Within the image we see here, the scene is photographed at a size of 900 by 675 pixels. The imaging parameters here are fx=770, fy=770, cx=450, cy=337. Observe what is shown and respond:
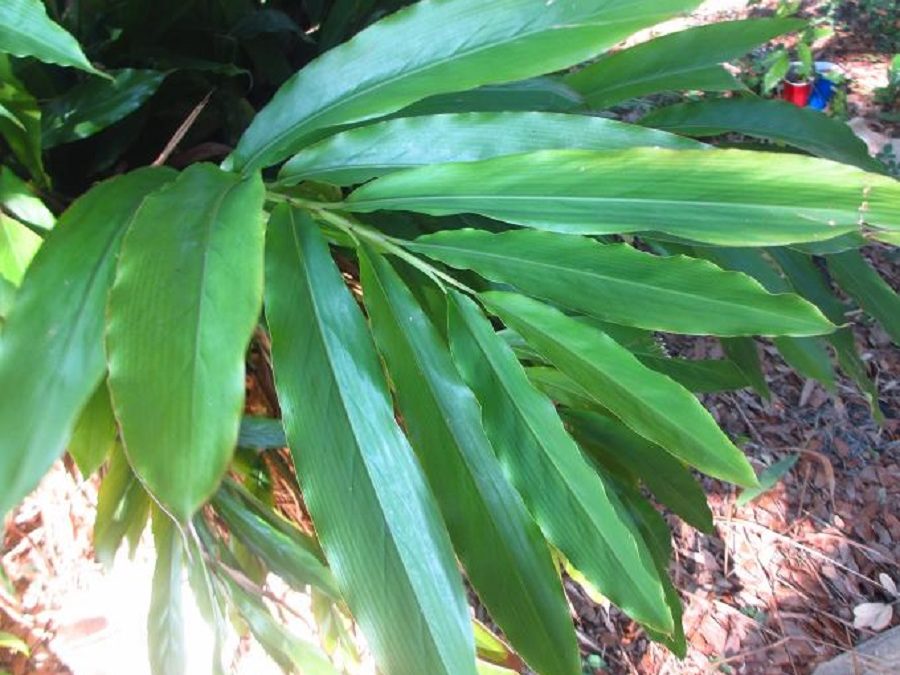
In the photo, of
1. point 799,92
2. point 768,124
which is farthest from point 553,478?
point 799,92

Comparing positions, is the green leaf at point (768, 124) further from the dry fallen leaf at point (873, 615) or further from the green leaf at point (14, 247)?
the dry fallen leaf at point (873, 615)

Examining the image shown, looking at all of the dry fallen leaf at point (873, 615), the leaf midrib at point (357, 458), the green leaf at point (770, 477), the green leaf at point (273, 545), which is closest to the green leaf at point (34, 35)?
the leaf midrib at point (357, 458)

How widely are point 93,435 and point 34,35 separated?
12.4 inches

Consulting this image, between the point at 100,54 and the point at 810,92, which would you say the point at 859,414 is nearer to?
the point at 810,92

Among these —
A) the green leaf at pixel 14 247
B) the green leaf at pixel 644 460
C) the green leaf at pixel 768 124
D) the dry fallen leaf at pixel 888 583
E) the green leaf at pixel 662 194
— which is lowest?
the dry fallen leaf at pixel 888 583

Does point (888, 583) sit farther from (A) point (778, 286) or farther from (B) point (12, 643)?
(B) point (12, 643)

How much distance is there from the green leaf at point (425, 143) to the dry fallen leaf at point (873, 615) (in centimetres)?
119

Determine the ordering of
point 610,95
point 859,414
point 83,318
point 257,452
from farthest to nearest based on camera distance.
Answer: point 859,414
point 257,452
point 610,95
point 83,318

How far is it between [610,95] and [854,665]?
1048mm

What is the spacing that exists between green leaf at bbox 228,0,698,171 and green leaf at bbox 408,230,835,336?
0.12 m

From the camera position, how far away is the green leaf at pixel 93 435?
0.64m

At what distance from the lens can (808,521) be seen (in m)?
1.51

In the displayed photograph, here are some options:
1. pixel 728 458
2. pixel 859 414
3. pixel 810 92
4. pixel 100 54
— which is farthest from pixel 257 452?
pixel 810 92

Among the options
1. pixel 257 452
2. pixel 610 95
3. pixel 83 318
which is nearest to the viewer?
pixel 83 318
